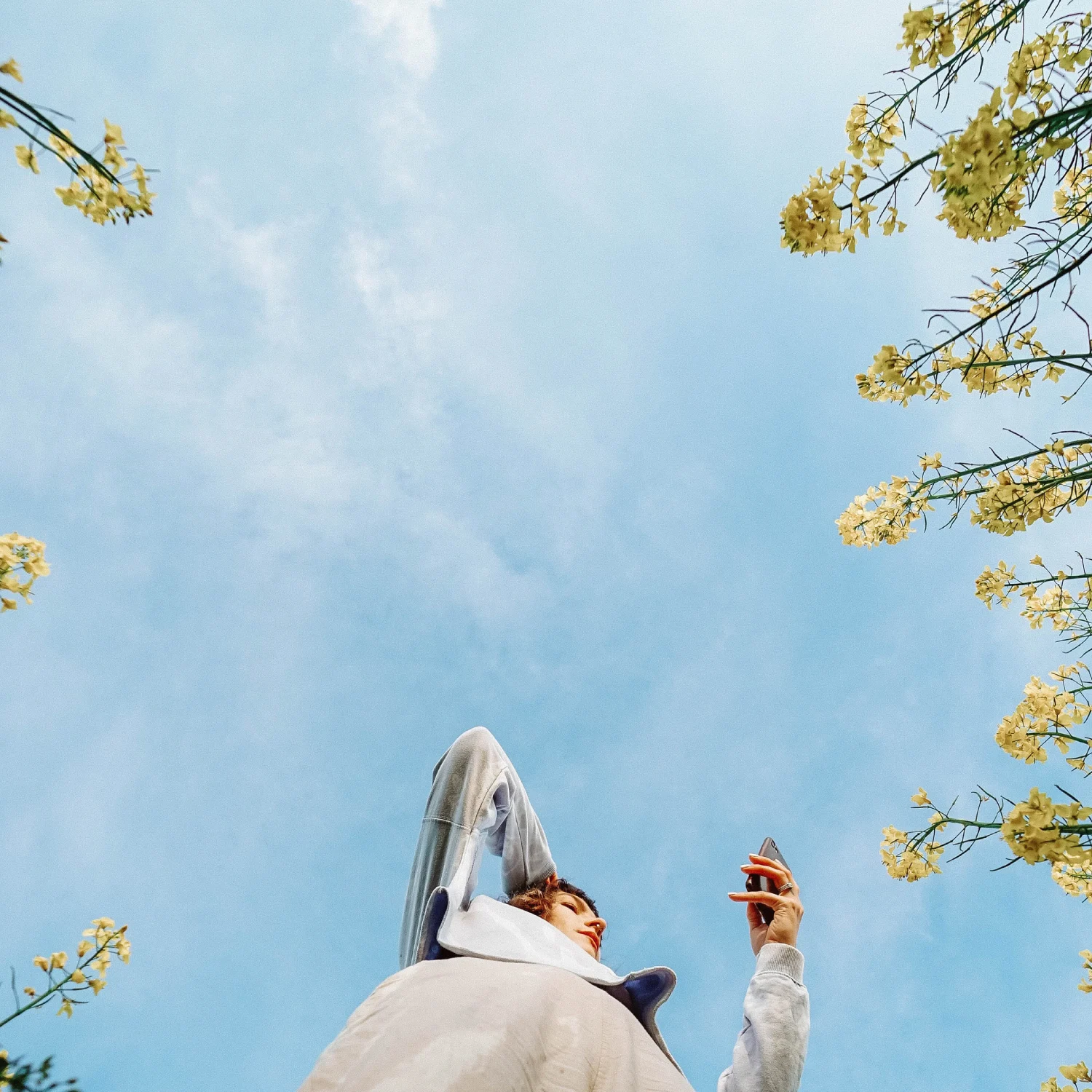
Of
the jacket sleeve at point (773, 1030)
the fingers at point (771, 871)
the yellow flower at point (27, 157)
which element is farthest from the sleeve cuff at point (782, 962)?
the yellow flower at point (27, 157)

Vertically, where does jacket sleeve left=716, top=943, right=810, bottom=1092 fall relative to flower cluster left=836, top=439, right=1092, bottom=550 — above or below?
below

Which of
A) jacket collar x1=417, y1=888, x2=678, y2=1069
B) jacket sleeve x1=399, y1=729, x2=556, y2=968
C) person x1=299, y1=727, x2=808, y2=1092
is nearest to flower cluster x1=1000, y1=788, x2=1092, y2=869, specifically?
person x1=299, y1=727, x2=808, y2=1092

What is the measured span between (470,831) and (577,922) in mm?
570

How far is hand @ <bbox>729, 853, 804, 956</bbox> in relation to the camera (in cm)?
229

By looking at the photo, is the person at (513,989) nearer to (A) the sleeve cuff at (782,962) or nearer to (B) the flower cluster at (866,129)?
(A) the sleeve cuff at (782,962)

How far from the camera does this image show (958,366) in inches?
88.8

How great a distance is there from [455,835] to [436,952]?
0.45 metres

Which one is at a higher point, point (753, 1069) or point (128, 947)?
point (128, 947)

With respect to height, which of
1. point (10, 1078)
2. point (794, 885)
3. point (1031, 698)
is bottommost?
point (10, 1078)

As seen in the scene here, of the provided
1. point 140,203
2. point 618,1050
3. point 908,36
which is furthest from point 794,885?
point 140,203

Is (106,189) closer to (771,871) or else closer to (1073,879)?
(771,871)

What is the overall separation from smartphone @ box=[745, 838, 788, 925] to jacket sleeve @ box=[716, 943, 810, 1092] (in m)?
0.21

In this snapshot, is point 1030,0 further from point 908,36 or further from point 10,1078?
point 10,1078

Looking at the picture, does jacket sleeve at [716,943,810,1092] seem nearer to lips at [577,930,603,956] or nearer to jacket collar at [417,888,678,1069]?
jacket collar at [417,888,678,1069]
